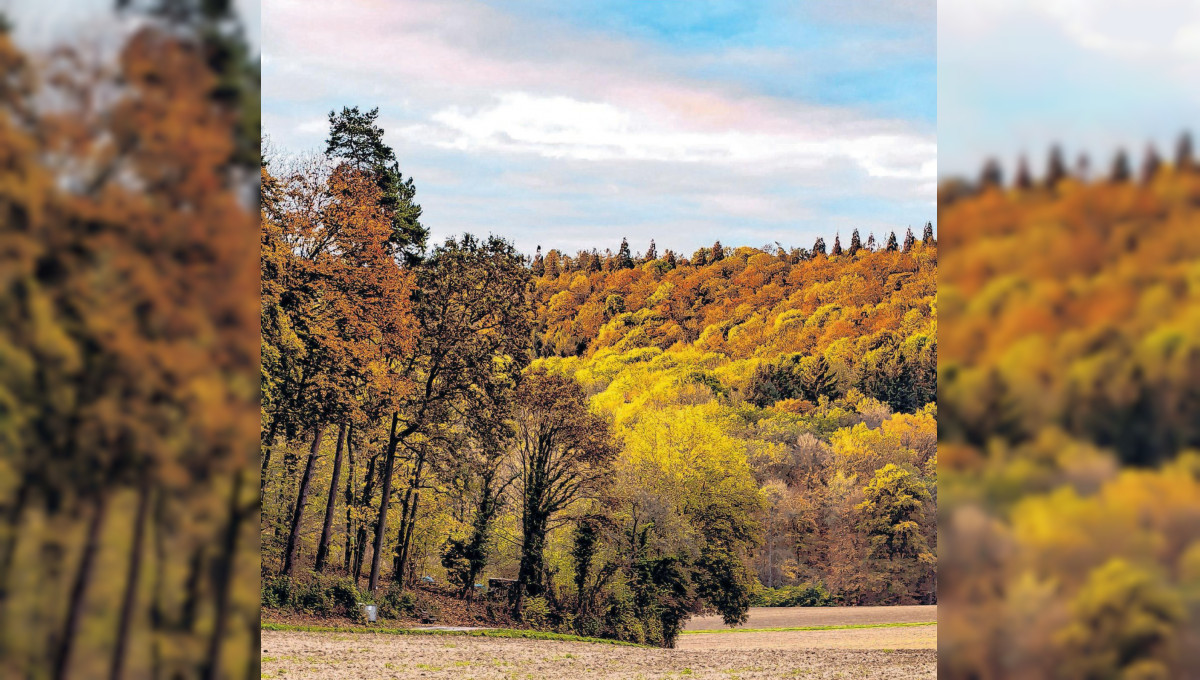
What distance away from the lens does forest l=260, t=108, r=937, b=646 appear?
59.9 feet

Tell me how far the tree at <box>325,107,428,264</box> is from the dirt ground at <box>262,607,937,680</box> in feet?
30.1

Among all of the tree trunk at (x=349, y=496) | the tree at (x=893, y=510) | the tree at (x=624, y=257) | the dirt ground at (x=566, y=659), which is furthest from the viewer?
the tree at (x=624, y=257)
